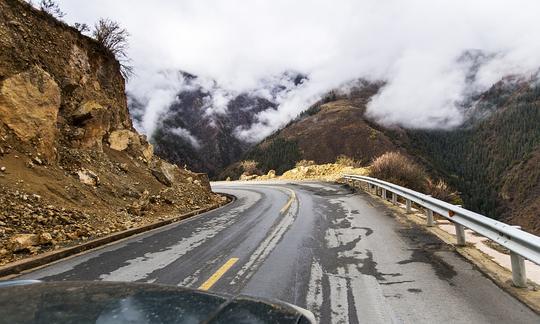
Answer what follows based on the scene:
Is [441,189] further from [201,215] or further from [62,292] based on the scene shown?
[62,292]

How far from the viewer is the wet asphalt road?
4.82 metres

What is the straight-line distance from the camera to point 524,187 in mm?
171875

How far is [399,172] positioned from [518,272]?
20.8 meters

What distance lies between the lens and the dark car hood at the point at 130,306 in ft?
6.48

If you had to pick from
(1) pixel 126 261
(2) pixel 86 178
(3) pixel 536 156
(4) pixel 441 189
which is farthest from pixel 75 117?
(3) pixel 536 156

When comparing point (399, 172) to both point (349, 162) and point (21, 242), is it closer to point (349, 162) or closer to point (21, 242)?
point (349, 162)

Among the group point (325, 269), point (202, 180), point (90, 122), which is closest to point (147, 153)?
point (90, 122)

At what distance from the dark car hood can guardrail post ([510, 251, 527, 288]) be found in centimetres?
459

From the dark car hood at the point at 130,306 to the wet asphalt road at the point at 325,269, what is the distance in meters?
2.40

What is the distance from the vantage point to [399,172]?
25859 mm

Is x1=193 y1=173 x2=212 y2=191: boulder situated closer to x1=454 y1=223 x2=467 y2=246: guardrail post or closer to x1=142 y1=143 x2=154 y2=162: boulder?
x1=142 y1=143 x2=154 y2=162: boulder

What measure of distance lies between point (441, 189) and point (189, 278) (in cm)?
2273

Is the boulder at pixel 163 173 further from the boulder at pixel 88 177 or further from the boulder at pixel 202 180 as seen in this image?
the boulder at pixel 88 177

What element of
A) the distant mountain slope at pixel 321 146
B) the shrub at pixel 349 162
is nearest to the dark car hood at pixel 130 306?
the shrub at pixel 349 162
